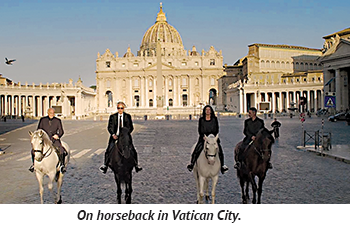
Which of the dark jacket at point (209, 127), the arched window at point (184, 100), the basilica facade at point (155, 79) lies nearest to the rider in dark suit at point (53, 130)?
the dark jacket at point (209, 127)

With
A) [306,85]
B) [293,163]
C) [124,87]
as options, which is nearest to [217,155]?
[293,163]

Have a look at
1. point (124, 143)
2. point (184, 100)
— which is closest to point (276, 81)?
point (184, 100)

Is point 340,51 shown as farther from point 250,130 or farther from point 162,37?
point 162,37

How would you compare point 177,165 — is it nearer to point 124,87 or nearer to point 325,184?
point 325,184

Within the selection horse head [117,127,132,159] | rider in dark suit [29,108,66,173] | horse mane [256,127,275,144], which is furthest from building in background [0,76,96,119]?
horse mane [256,127,275,144]

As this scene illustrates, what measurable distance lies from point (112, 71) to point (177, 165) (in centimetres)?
10137

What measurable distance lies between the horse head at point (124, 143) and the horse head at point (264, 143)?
8.85 ft

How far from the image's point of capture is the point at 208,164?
712cm

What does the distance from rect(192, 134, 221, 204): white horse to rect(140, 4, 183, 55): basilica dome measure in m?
117

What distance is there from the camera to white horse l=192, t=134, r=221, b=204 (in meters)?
6.77

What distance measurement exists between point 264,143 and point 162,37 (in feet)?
394

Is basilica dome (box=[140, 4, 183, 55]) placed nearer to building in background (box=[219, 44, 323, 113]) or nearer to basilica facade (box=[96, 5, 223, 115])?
basilica facade (box=[96, 5, 223, 115])

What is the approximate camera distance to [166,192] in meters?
8.78

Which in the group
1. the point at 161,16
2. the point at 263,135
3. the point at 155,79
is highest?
the point at 161,16
